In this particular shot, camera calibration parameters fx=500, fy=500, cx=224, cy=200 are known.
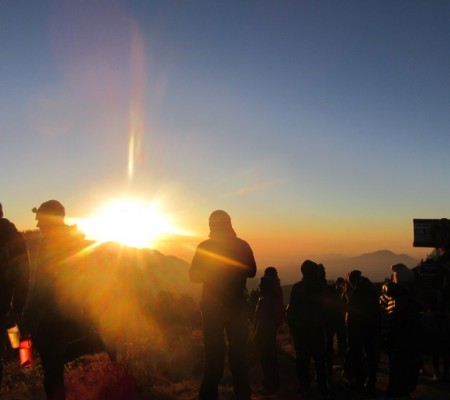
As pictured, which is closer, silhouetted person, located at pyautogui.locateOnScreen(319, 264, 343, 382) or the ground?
the ground

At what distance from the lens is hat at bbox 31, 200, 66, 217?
Result: 539cm

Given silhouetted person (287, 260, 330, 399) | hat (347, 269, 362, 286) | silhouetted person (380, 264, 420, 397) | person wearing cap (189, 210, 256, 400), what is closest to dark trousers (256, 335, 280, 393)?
silhouetted person (287, 260, 330, 399)

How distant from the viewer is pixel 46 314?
5.13m

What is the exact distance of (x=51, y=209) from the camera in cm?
543

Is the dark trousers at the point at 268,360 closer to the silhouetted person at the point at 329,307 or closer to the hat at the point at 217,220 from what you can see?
the silhouetted person at the point at 329,307

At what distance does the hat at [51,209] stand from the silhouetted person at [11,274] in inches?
13.9

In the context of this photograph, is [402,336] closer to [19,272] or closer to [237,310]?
[237,310]

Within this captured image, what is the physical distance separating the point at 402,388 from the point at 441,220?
117 inches

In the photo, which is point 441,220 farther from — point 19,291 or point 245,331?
point 19,291

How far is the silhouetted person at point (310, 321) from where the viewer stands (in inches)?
319

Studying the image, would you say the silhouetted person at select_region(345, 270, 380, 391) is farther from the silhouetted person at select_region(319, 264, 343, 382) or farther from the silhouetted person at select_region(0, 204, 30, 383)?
the silhouetted person at select_region(0, 204, 30, 383)

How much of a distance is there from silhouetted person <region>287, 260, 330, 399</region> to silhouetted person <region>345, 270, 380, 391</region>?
863 mm

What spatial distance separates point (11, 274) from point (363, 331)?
619cm

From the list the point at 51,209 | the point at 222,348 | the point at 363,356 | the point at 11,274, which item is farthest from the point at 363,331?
the point at 11,274
